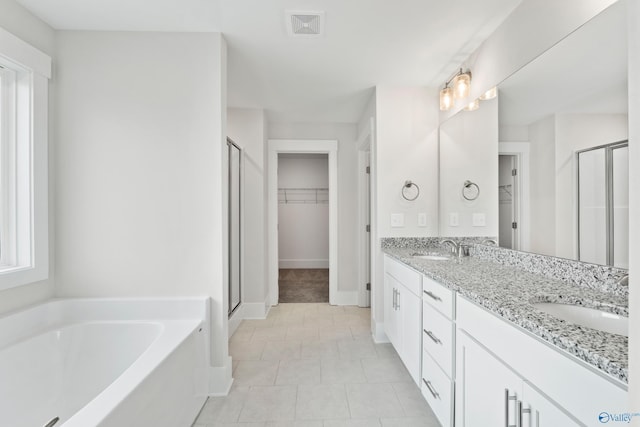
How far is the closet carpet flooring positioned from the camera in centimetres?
411

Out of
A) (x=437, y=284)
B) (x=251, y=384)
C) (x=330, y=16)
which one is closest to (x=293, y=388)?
(x=251, y=384)

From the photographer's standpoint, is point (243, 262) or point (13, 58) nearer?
point (13, 58)

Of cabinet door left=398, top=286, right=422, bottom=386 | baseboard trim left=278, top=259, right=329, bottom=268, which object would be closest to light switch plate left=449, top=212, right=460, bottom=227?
cabinet door left=398, top=286, right=422, bottom=386

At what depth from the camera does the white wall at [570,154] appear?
1241 mm

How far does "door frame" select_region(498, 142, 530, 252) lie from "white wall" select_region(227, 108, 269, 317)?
2.41 metres

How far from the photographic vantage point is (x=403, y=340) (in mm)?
2135

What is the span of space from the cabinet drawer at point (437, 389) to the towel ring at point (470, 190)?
4.15 feet

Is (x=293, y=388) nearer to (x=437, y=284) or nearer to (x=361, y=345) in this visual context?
(x=361, y=345)

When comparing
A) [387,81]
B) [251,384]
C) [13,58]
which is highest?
[387,81]

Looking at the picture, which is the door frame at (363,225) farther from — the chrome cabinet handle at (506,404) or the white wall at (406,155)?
the chrome cabinet handle at (506,404)

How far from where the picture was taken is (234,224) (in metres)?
3.14

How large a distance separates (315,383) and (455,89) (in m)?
2.40

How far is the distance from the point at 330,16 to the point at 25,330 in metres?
2.50

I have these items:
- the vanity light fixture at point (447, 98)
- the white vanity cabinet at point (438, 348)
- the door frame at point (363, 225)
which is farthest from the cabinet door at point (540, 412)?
the door frame at point (363, 225)
